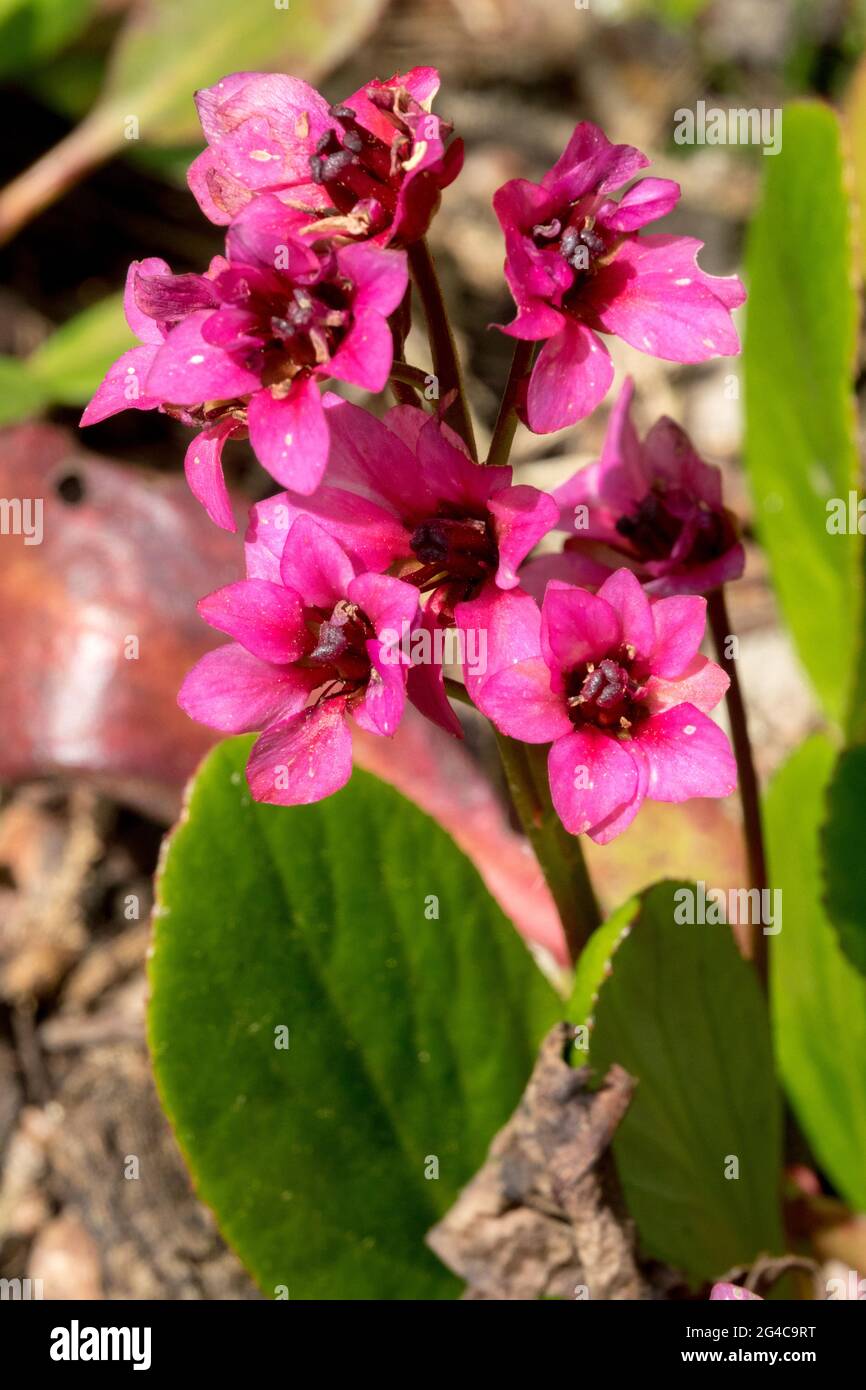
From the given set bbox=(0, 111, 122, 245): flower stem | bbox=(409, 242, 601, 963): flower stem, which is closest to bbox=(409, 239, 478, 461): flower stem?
bbox=(409, 242, 601, 963): flower stem

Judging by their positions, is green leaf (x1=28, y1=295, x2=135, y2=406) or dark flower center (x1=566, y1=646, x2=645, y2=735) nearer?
dark flower center (x1=566, y1=646, x2=645, y2=735)

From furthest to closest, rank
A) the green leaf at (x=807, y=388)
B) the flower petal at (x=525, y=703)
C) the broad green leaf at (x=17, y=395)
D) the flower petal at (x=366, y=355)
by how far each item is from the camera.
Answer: the broad green leaf at (x=17, y=395) → the green leaf at (x=807, y=388) → the flower petal at (x=525, y=703) → the flower petal at (x=366, y=355)

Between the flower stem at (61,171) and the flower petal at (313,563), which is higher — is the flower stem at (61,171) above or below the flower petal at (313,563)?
above

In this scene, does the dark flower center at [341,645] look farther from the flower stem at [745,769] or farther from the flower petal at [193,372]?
the flower stem at [745,769]

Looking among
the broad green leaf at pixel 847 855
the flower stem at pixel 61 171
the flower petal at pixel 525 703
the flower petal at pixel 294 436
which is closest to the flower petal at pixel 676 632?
the flower petal at pixel 525 703

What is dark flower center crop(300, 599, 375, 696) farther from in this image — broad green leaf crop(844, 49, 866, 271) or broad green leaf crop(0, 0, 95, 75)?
broad green leaf crop(0, 0, 95, 75)
